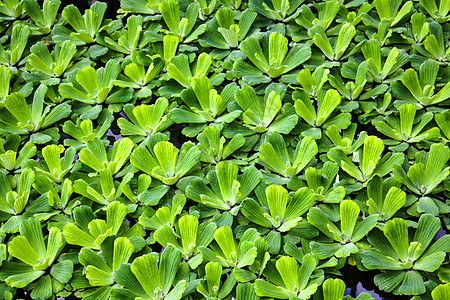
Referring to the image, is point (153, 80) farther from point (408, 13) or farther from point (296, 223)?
point (408, 13)

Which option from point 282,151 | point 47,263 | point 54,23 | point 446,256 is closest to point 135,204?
point 47,263

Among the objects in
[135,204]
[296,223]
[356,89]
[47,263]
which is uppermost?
[356,89]

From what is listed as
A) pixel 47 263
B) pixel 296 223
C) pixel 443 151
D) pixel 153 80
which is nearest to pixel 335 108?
pixel 443 151

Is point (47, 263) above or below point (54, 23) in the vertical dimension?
below

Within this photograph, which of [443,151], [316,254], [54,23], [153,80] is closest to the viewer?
[316,254]

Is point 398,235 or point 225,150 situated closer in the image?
point 398,235

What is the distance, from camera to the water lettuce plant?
1.31 metres

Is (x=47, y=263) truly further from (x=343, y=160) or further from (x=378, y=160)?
(x=378, y=160)

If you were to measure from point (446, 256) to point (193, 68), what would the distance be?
1.15 metres

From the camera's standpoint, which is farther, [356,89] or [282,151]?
[356,89]

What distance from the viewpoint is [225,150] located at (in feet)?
5.19

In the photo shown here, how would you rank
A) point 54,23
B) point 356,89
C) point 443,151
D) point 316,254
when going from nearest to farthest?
point 316,254
point 443,151
point 356,89
point 54,23

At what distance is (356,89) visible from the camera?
5.47 ft

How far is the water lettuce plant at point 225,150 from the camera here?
1.31 meters
